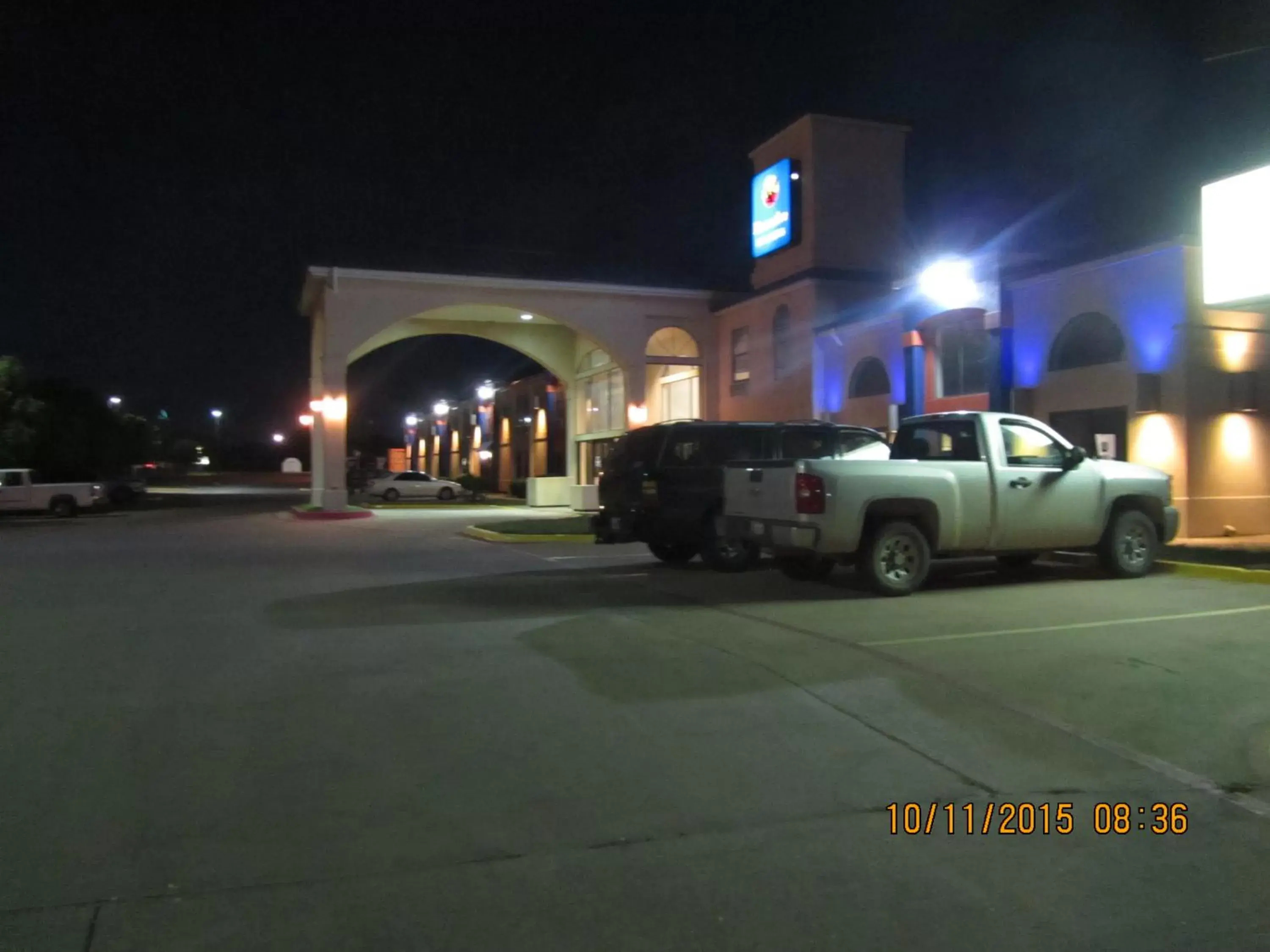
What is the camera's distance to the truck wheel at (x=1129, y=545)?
13531 millimetres

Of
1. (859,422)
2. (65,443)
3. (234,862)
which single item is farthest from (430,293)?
(234,862)

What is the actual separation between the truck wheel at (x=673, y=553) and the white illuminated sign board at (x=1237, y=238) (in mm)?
9140

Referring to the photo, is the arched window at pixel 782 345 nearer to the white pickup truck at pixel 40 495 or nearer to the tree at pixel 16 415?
the white pickup truck at pixel 40 495

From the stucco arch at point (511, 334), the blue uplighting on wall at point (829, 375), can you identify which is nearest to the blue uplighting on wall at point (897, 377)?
the blue uplighting on wall at point (829, 375)

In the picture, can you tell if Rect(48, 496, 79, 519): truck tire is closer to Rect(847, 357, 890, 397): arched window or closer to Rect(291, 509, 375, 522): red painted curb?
Rect(291, 509, 375, 522): red painted curb

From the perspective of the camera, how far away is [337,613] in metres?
11.8

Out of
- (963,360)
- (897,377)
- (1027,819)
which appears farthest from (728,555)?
(897,377)

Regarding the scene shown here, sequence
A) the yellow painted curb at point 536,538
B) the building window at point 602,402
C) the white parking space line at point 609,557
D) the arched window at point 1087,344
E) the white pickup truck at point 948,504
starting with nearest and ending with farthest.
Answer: the white pickup truck at point 948,504 → the white parking space line at point 609,557 → the arched window at point 1087,344 → the yellow painted curb at point 536,538 → the building window at point 602,402

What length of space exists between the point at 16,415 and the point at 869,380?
33.2 m

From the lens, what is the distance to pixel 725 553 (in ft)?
50.3

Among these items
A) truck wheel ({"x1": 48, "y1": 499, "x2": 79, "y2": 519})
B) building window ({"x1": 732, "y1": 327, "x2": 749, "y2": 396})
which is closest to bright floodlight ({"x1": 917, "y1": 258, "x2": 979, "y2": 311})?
building window ({"x1": 732, "y1": 327, "x2": 749, "y2": 396})

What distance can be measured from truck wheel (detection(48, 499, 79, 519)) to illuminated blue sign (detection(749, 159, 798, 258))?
23.6m

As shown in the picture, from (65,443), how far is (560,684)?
157 feet

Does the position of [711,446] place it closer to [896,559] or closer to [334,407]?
[896,559]
